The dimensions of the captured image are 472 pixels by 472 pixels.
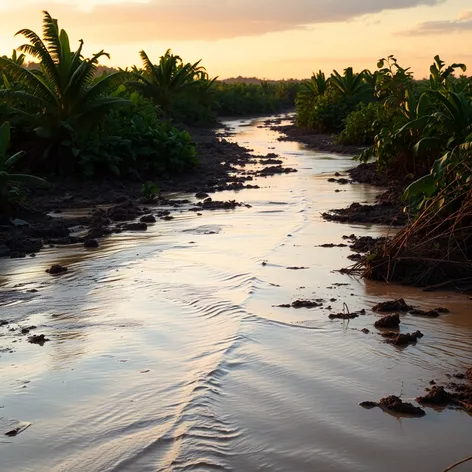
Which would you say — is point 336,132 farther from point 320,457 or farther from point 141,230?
point 320,457

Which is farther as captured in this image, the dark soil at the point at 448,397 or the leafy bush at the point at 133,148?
the leafy bush at the point at 133,148

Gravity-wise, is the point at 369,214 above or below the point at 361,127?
below

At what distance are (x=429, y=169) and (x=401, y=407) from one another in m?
8.92

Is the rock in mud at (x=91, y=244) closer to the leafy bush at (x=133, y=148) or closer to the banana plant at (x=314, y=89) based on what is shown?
the leafy bush at (x=133, y=148)

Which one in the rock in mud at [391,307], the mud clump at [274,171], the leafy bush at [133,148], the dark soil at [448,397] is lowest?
the mud clump at [274,171]

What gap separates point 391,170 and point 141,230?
6.23 m

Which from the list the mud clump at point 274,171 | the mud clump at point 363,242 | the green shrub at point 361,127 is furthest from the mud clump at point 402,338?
the green shrub at point 361,127

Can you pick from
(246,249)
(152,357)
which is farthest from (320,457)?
(246,249)

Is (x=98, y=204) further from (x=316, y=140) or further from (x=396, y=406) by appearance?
(x=316, y=140)

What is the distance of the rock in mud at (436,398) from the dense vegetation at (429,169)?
7.65 feet

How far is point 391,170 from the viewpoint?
47.1 feet

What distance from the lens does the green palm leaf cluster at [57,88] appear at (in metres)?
14.1

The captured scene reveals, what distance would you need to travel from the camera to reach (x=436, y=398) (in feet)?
13.7

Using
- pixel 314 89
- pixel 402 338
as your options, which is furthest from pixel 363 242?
pixel 314 89
